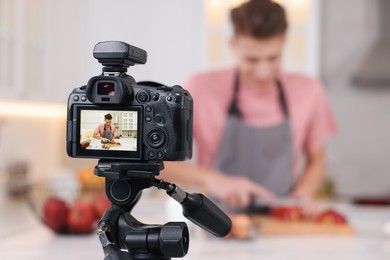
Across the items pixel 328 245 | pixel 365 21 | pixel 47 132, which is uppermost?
pixel 365 21

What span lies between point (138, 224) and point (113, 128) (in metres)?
0.14

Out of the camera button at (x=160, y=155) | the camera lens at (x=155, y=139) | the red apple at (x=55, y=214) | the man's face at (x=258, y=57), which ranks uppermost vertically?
the man's face at (x=258, y=57)

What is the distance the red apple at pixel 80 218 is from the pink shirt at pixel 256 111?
0.85m

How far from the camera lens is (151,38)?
3.08 m

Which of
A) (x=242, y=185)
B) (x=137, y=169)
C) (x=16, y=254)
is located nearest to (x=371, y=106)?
(x=242, y=185)

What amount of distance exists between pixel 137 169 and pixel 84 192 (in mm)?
1856

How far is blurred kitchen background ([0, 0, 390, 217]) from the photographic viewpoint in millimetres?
2631

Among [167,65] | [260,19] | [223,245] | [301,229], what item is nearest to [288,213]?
[301,229]

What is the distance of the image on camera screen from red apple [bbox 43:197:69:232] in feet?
3.13

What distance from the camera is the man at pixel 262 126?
2543 millimetres

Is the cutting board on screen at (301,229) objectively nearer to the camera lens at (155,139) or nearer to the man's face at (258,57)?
the man's face at (258,57)

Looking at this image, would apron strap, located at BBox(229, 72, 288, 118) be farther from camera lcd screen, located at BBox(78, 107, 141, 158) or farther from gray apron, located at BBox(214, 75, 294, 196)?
camera lcd screen, located at BBox(78, 107, 141, 158)

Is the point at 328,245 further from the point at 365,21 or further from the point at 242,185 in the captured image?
the point at 365,21

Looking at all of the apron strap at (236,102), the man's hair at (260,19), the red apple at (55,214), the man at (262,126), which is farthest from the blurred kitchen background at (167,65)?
the man's hair at (260,19)
